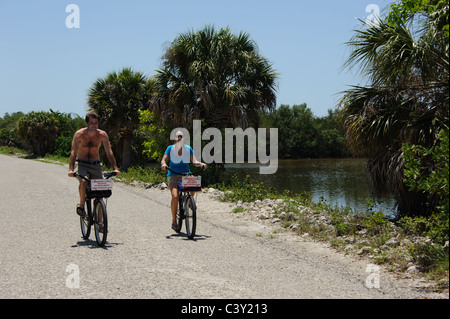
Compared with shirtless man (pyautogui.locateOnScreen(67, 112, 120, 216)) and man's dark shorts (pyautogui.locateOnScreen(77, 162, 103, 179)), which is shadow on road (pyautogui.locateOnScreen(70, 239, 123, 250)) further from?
man's dark shorts (pyautogui.locateOnScreen(77, 162, 103, 179))

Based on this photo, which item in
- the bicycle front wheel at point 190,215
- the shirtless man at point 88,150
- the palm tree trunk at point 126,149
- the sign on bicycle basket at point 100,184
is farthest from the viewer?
the palm tree trunk at point 126,149

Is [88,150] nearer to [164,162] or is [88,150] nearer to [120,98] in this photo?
[164,162]

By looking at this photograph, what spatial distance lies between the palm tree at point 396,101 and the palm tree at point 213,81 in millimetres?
8074

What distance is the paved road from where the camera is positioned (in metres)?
4.59

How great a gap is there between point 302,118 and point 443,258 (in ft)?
217

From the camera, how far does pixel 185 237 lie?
7422 mm

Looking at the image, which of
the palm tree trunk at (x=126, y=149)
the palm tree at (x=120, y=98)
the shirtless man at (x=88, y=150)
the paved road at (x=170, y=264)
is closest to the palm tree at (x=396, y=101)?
the paved road at (x=170, y=264)

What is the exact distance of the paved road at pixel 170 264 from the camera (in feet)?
15.1

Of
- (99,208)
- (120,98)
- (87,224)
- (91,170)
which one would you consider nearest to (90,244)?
(87,224)

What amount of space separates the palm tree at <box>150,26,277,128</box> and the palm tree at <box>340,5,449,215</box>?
8.07 meters

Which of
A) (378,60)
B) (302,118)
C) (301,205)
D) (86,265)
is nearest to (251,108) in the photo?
(301,205)

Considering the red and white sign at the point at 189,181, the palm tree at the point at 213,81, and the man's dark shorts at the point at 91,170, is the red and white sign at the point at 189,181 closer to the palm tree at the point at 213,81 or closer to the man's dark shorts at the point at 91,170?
the man's dark shorts at the point at 91,170
